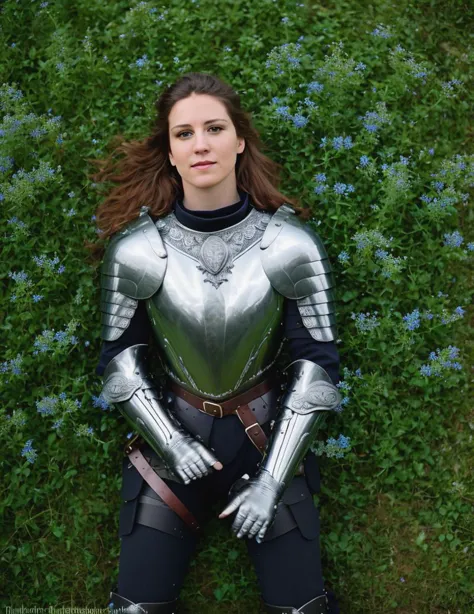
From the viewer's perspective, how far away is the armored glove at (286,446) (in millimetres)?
3107

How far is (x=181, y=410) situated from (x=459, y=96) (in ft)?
8.25

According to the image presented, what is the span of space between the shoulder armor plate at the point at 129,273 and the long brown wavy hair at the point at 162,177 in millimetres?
189

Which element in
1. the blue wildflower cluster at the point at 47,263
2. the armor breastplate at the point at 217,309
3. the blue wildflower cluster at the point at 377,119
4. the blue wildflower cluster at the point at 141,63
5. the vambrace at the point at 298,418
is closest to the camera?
the vambrace at the point at 298,418

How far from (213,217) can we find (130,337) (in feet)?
2.24

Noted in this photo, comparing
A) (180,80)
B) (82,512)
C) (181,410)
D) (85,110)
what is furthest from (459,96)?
(82,512)

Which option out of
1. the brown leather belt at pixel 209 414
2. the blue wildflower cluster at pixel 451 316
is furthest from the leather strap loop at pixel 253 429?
the blue wildflower cluster at pixel 451 316

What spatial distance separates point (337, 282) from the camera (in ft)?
13.1

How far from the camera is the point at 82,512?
390 cm

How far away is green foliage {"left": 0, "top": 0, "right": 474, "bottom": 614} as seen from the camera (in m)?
3.85

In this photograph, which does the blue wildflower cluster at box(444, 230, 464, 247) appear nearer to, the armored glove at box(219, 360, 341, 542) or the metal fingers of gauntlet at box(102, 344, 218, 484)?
the armored glove at box(219, 360, 341, 542)

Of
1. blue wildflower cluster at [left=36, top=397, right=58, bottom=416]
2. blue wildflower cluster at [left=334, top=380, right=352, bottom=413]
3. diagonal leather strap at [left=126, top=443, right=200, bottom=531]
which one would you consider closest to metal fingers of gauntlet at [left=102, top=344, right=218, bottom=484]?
diagonal leather strap at [left=126, top=443, right=200, bottom=531]

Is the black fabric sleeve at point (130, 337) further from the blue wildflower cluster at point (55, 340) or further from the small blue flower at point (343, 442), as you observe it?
the small blue flower at point (343, 442)

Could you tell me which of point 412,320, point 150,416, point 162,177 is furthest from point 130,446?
point 412,320

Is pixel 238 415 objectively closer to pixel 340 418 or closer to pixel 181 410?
pixel 181 410
